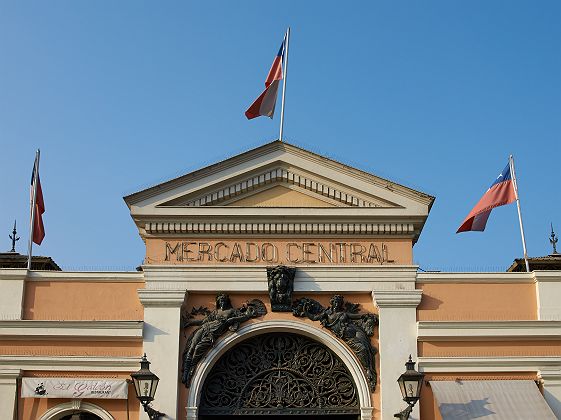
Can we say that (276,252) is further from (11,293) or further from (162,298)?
(11,293)

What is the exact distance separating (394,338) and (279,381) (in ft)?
8.11

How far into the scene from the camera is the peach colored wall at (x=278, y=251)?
18.4 metres

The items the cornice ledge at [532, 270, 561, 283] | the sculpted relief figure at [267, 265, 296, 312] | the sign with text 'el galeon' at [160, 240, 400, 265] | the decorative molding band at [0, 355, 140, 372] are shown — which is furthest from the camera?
the sign with text 'el galeon' at [160, 240, 400, 265]

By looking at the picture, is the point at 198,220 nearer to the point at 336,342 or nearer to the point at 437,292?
the point at 336,342

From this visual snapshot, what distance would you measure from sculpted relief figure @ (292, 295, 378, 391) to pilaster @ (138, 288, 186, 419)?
95.8 inches

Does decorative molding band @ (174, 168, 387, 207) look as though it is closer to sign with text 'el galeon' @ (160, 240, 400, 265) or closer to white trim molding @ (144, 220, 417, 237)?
white trim molding @ (144, 220, 417, 237)

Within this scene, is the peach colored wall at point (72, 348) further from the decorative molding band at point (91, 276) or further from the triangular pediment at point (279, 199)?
the triangular pediment at point (279, 199)

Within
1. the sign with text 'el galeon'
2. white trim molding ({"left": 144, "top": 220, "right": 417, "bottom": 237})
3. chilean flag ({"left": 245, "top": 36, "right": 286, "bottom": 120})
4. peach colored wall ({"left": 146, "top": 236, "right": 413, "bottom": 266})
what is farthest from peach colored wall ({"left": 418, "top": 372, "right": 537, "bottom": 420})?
chilean flag ({"left": 245, "top": 36, "right": 286, "bottom": 120})

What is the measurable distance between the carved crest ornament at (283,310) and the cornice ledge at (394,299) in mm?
336

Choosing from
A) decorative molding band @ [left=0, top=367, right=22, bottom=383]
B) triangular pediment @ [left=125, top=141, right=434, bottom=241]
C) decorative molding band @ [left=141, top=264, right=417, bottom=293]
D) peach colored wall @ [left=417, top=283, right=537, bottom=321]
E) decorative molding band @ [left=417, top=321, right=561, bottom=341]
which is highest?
triangular pediment @ [left=125, top=141, right=434, bottom=241]

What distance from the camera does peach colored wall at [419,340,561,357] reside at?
17828mm

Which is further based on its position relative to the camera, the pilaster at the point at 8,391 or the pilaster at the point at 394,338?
the pilaster at the point at 394,338

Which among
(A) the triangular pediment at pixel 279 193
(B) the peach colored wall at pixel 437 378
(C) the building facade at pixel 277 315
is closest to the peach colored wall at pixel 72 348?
(C) the building facade at pixel 277 315

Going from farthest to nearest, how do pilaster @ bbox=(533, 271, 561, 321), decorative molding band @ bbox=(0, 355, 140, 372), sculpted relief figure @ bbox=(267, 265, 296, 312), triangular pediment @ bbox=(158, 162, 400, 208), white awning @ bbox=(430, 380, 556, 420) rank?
triangular pediment @ bbox=(158, 162, 400, 208) → pilaster @ bbox=(533, 271, 561, 321) → sculpted relief figure @ bbox=(267, 265, 296, 312) → decorative molding band @ bbox=(0, 355, 140, 372) → white awning @ bbox=(430, 380, 556, 420)
